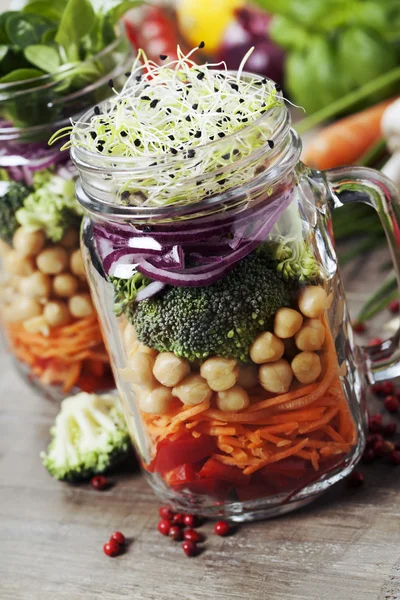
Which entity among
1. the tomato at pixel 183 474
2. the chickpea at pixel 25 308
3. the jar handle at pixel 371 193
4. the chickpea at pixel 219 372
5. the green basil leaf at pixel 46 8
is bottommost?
the tomato at pixel 183 474

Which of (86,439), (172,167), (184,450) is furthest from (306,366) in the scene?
(86,439)

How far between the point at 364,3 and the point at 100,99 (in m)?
1.39

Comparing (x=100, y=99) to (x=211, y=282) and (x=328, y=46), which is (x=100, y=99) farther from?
(x=328, y=46)

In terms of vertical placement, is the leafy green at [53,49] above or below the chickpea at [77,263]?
A: above

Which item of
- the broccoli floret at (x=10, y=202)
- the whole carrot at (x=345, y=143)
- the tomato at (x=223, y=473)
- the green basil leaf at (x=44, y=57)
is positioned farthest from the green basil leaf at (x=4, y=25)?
the whole carrot at (x=345, y=143)

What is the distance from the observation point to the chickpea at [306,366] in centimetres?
129

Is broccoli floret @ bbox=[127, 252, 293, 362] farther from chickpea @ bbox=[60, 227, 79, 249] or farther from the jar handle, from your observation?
chickpea @ bbox=[60, 227, 79, 249]

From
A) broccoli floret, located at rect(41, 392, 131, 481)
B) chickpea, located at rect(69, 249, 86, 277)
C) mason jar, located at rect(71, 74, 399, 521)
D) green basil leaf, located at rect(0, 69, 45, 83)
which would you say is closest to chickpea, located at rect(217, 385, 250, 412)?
mason jar, located at rect(71, 74, 399, 521)

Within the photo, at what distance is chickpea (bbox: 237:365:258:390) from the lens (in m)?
1.29

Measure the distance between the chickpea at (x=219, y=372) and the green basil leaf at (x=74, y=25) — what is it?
77 cm

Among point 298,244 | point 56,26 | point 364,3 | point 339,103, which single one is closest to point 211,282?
point 298,244

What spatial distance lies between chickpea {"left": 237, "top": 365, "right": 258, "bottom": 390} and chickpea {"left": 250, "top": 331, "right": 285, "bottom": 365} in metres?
0.02

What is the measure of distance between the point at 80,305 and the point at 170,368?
53cm

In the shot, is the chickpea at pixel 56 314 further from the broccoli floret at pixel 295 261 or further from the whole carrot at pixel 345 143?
the whole carrot at pixel 345 143
